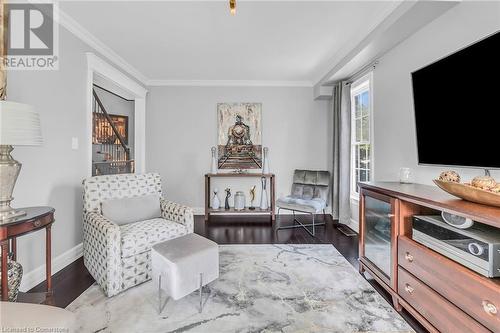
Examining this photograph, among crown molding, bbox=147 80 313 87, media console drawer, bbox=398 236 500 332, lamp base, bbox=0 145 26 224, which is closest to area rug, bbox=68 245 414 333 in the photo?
media console drawer, bbox=398 236 500 332

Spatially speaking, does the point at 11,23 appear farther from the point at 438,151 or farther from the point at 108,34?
the point at 438,151

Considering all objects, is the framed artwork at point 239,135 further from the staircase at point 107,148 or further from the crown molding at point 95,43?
the staircase at point 107,148

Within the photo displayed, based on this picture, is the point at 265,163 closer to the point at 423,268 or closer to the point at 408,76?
the point at 408,76

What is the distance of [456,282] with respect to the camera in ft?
4.14

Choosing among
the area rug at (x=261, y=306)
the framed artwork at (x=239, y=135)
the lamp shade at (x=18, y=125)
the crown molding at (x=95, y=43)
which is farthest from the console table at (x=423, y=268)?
the crown molding at (x=95, y=43)

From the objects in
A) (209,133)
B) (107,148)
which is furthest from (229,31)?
(107,148)

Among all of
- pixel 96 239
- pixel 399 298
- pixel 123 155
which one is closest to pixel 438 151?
pixel 399 298

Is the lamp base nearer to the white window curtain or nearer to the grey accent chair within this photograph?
the grey accent chair

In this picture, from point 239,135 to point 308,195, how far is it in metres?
1.64

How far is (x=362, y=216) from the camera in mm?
2225

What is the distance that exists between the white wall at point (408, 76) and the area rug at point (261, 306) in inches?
48.4

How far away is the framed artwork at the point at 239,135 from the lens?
430 cm

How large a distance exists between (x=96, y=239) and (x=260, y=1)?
8.27 feet

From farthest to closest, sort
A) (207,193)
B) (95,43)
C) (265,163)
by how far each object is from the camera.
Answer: (265,163) < (207,193) < (95,43)
